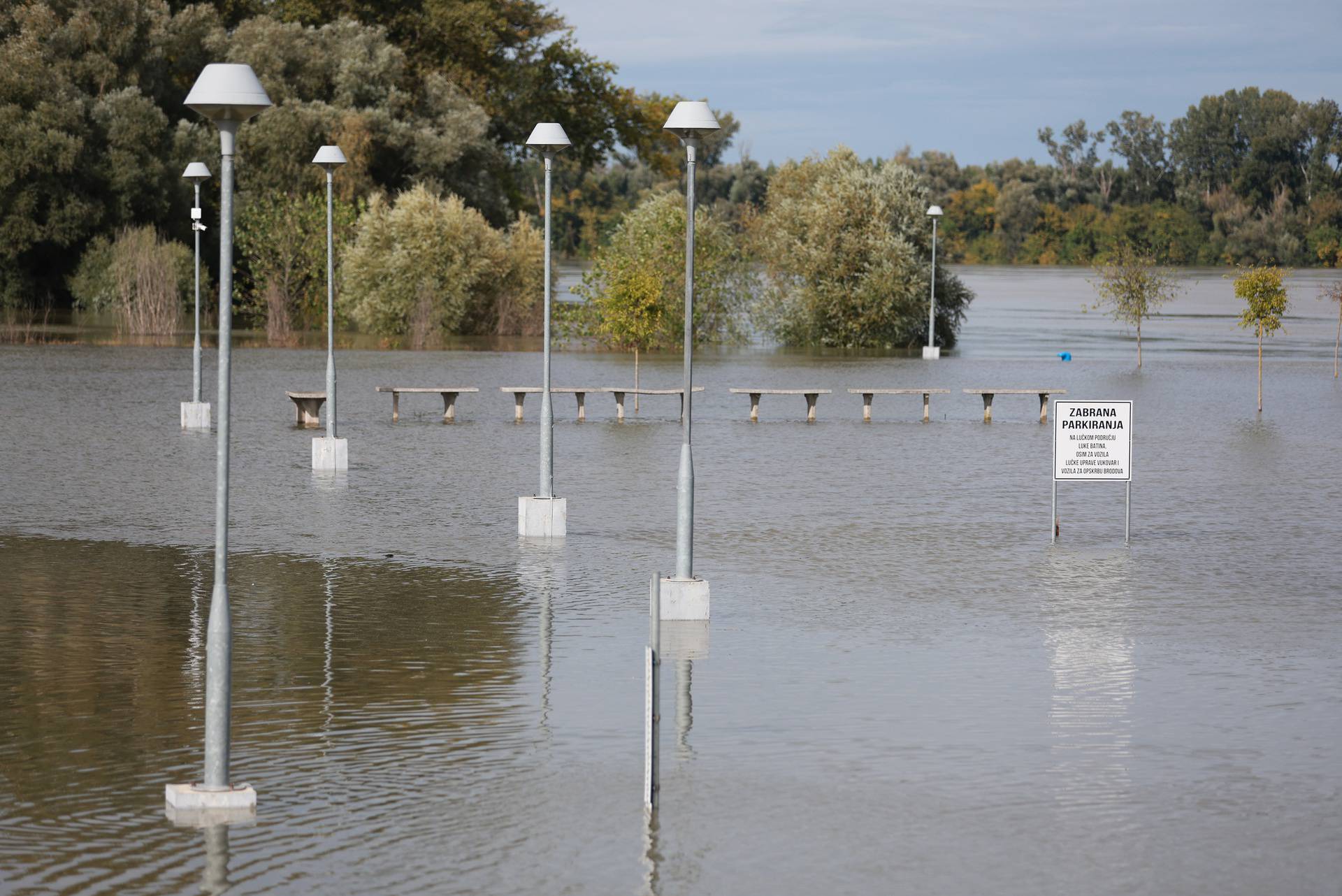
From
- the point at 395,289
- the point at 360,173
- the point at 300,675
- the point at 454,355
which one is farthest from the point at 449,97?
the point at 300,675

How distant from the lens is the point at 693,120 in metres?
12.0

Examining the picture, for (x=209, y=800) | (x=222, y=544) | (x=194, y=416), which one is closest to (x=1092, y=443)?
(x=222, y=544)

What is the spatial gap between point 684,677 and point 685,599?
1625 millimetres

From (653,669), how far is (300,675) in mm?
3560

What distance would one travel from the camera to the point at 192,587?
13.2m

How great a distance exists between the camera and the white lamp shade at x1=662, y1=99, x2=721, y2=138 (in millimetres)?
11906

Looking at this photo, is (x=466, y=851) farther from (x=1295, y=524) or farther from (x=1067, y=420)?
(x=1295, y=524)

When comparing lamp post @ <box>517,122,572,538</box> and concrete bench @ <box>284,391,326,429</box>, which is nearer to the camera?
lamp post @ <box>517,122,572,538</box>

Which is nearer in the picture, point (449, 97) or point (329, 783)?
point (329, 783)

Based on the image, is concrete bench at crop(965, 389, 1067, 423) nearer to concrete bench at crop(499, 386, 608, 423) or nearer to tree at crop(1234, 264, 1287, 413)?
concrete bench at crop(499, 386, 608, 423)

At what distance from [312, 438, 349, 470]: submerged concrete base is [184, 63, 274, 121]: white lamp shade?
532 inches

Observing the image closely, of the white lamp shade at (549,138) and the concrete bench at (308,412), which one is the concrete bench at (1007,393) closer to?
the concrete bench at (308,412)

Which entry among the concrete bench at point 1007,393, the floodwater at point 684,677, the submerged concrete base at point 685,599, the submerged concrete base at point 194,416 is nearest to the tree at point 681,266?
the concrete bench at point 1007,393

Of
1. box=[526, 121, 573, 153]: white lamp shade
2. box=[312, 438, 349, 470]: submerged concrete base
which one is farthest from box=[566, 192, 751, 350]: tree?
box=[526, 121, 573, 153]: white lamp shade
